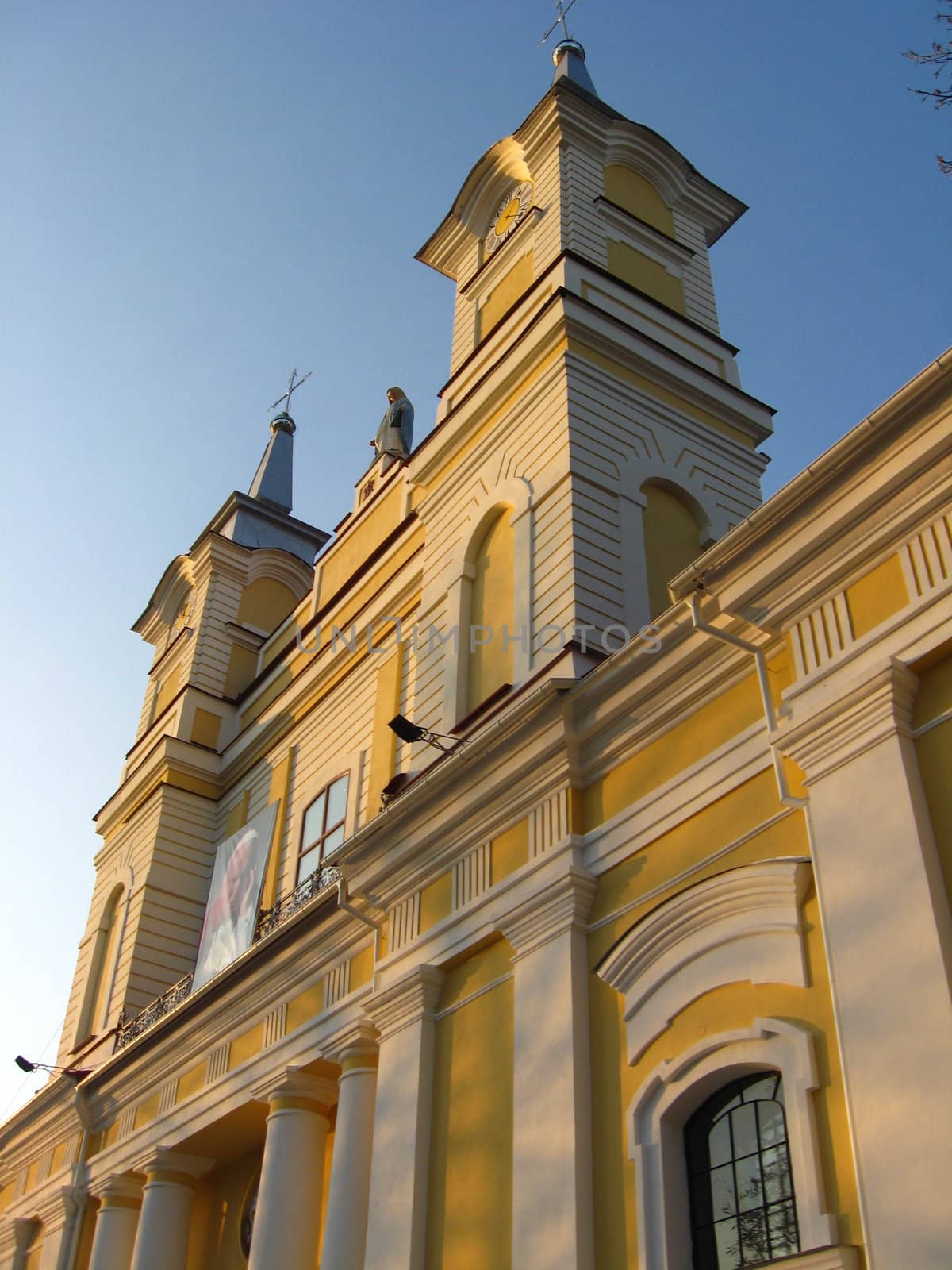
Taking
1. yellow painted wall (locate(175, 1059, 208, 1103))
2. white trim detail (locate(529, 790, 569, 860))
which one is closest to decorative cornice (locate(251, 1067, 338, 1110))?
yellow painted wall (locate(175, 1059, 208, 1103))

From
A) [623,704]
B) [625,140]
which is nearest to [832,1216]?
[623,704]

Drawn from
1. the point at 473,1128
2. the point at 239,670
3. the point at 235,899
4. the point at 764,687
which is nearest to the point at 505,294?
the point at 235,899

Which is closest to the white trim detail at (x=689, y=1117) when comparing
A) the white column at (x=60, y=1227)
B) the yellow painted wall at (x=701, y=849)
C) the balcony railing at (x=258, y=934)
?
the yellow painted wall at (x=701, y=849)

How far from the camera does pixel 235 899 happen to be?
17953 mm

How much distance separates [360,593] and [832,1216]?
44.9 feet

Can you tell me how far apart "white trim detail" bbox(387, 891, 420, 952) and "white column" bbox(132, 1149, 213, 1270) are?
5870 millimetres

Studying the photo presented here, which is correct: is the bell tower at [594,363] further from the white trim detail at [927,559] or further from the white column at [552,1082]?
the white trim detail at [927,559]

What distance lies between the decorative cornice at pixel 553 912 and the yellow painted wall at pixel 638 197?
11.3 metres

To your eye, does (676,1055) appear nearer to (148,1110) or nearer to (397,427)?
(148,1110)

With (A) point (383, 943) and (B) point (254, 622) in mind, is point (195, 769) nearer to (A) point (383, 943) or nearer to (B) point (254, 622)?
(B) point (254, 622)

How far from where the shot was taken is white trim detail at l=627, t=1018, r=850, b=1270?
7.72 meters

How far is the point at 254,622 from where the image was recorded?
83.9 feet

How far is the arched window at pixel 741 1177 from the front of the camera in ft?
26.8

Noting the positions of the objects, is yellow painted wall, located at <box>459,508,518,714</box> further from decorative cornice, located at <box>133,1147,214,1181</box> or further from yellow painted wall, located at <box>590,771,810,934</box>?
decorative cornice, located at <box>133,1147,214,1181</box>
